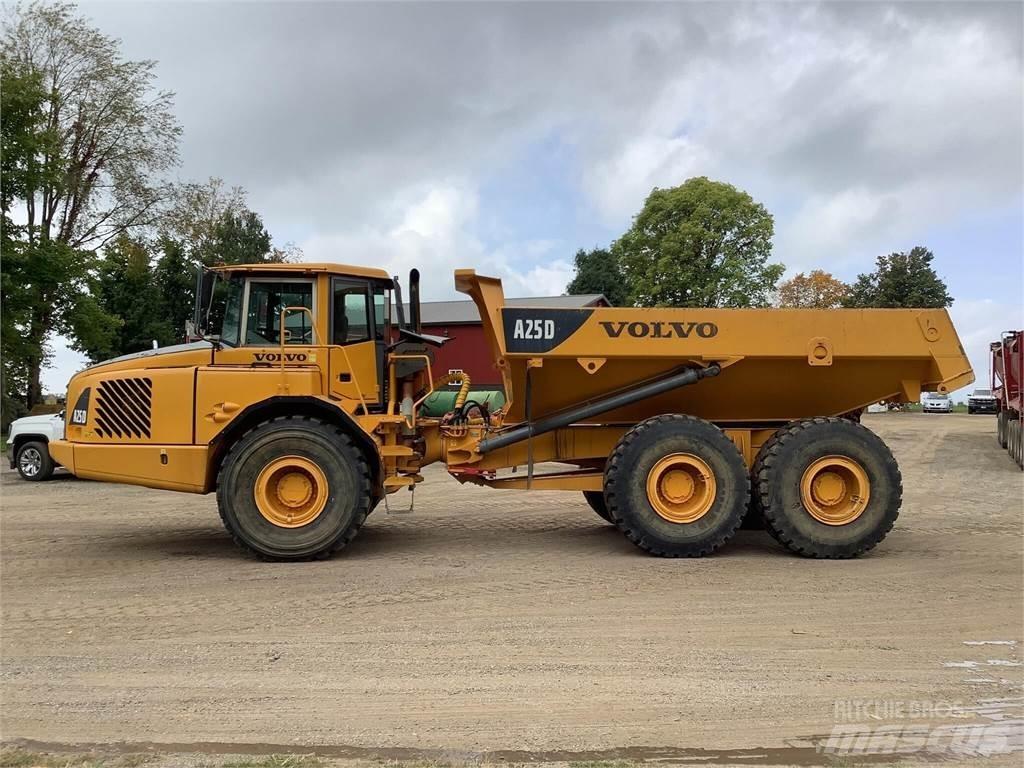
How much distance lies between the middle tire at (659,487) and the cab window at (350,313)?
282 cm

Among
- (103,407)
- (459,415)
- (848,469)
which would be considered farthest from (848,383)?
(103,407)

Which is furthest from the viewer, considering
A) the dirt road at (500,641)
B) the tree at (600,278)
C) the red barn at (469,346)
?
the tree at (600,278)

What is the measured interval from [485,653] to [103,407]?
15.5ft

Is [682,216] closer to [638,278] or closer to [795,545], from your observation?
[638,278]

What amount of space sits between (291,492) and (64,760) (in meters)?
3.66

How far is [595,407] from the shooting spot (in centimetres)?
722

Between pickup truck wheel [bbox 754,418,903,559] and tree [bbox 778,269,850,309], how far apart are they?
1995 inches

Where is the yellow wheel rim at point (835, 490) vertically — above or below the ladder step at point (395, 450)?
below

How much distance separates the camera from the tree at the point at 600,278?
2074 inches

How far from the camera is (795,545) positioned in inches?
273

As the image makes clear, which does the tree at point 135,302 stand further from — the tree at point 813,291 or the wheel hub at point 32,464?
the tree at point 813,291

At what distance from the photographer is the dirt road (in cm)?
363

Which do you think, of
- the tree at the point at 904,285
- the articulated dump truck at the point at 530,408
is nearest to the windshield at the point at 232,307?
the articulated dump truck at the point at 530,408

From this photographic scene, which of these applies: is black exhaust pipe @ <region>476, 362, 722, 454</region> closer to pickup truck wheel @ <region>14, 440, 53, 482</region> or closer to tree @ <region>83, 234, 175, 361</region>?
pickup truck wheel @ <region>14, 440, 53, 482</region>
